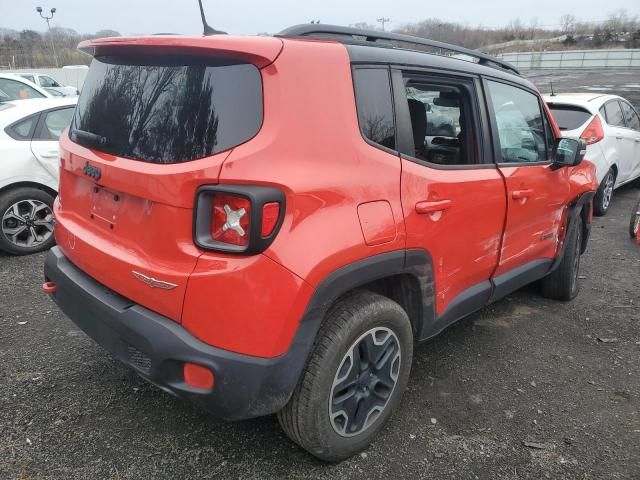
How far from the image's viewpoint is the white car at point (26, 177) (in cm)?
477

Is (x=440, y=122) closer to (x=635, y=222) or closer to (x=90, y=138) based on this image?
(x=90, y=138)

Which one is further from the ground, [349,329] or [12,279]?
[349,329]

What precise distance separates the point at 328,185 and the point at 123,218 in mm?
847

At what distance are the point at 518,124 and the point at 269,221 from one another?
7.02 feet

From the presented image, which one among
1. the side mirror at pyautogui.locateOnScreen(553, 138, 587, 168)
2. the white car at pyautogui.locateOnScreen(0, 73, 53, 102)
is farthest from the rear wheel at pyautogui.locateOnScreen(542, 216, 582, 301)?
the white car at pyautogui.locateOnScreen(0, 73, 53, 102)

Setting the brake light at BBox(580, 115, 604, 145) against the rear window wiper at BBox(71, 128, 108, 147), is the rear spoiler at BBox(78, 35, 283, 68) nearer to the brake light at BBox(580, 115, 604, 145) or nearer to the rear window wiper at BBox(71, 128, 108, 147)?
the rear window wiper at BBox(71, 128, 108, 147)

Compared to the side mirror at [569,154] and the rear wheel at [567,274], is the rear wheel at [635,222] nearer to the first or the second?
the rear wheel at [567,274]

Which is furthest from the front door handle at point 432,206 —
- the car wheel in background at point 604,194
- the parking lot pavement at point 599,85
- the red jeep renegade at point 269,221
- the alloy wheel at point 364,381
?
the parking lot pavement at point 599,85

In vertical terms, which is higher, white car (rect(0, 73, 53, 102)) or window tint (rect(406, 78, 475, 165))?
white car (rect(0, 73, 53, 102))

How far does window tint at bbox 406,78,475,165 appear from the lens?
2.63 metres

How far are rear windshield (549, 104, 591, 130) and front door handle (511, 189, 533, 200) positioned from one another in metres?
3.73

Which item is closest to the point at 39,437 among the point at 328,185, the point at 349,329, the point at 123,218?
the point at 123,218

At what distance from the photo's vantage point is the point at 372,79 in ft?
7.31

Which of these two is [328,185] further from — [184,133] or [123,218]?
[123,218]
